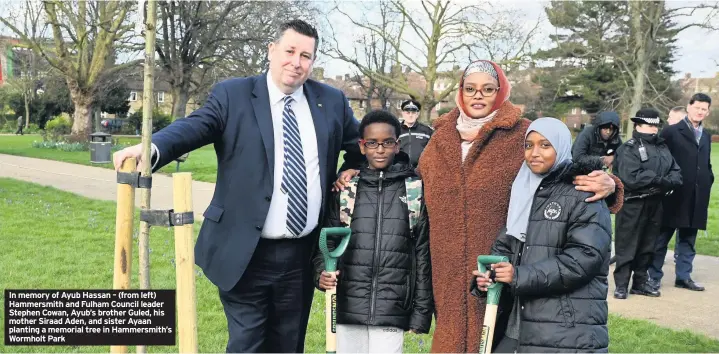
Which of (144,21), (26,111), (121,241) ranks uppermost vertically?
(26,111)

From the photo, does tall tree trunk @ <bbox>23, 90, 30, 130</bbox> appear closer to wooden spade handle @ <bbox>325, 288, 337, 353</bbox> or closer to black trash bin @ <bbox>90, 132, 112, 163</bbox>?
black trash bin @ <bbox>90, 132, 112, 163</bbox>

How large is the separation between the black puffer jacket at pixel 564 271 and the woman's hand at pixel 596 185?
1.0 inches

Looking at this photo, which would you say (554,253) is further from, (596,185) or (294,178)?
(294,178)

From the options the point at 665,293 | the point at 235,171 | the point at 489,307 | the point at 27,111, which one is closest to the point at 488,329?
the point at 489,307

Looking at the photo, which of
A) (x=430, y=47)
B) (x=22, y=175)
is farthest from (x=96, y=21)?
(x=430, y=47)

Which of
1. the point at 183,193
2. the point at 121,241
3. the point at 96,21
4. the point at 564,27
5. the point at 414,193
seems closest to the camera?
the point at 183,193

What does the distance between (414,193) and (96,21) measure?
25.9 m

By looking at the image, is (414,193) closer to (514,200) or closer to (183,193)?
(514,200)

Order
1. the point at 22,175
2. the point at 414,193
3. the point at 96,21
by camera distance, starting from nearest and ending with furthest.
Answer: the point at 414,193, the point at 22,175, the point at 96,21

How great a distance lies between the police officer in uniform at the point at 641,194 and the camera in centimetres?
659

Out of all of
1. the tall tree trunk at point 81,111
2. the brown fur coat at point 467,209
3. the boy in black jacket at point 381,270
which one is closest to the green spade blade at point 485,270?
the brown fur coat at point 467,209

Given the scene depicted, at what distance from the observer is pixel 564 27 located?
104ft

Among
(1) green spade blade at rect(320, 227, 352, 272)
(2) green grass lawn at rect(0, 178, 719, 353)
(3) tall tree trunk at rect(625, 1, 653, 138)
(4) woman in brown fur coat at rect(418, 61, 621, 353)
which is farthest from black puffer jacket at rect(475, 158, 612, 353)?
(3) tall tree trunk at rect(625, 1, 653, 138)

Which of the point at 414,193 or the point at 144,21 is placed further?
the point at 414,193
